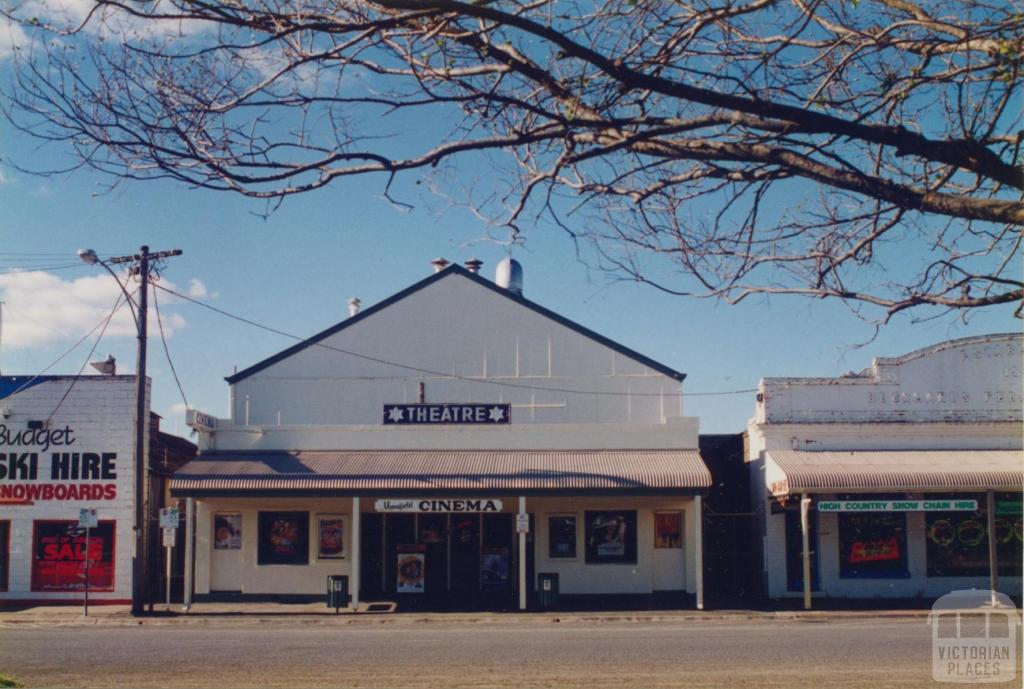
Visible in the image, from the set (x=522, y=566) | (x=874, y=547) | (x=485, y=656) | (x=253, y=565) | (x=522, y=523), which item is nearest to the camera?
(x=485, y=656)

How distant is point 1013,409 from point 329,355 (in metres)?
17.0

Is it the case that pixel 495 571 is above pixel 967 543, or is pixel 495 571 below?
below

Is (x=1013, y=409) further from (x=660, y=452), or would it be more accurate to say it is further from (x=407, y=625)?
(x=407, y=625)

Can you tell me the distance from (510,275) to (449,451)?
6.37 meters

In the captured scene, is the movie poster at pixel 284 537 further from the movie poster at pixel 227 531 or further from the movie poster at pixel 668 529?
the movie poster at pixel 668 529

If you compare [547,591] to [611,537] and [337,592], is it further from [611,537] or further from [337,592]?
[337,592]

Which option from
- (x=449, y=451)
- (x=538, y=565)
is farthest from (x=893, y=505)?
(x=449, y=451)

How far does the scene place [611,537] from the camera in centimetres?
2709

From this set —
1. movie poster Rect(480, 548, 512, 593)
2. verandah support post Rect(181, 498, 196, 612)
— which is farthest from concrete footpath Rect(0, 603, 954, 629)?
movie poster Rect(480, 548, 512, 593)

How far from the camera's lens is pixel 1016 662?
13336mm

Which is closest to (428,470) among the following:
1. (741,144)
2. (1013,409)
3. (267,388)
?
(267,388)

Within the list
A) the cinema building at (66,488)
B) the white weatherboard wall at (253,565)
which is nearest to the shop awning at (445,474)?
the white weatherboard wall at (253,565)

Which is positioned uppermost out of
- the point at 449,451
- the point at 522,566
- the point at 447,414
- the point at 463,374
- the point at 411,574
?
the point at 463,374

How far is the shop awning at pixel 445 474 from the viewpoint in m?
24.7
